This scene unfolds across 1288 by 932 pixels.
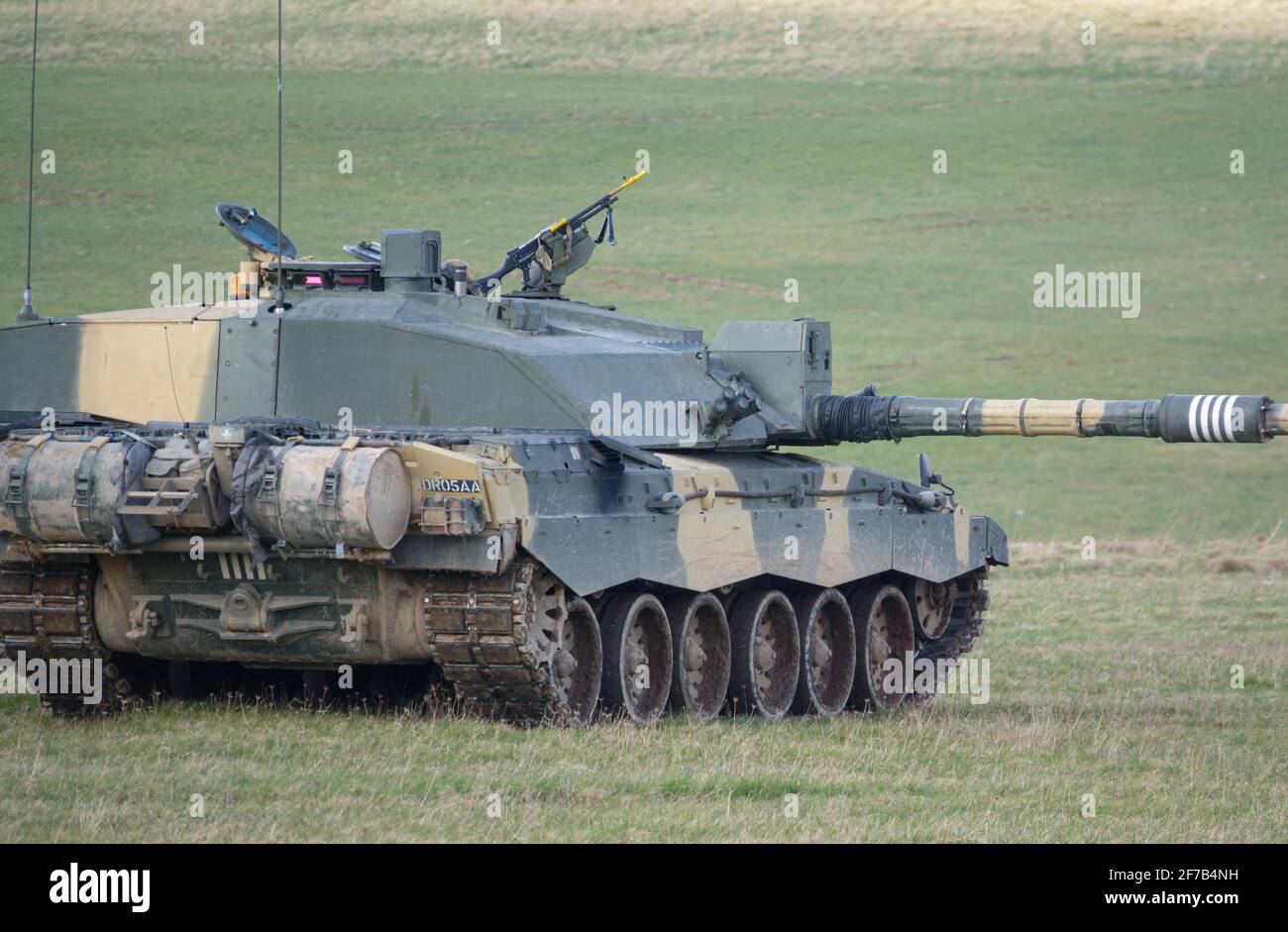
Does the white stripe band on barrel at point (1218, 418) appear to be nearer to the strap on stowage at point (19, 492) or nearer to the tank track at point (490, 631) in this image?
the tank track at point (490, 631)

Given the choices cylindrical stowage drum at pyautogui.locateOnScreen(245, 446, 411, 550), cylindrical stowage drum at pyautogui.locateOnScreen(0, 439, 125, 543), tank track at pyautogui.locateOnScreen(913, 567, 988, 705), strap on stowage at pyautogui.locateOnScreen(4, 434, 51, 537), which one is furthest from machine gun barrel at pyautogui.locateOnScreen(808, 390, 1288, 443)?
strap on stowage at pyautogui.locateOnScreen(4, 434, 51, 537)

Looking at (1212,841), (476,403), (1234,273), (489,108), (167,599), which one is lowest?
(1212,841)

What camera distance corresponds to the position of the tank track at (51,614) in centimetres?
1592

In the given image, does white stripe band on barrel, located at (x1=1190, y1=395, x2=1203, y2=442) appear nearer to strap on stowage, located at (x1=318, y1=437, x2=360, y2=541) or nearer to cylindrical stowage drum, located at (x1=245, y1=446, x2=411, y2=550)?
cylindrical stowage drum, located at (x1=245, y1=446, x2=411, y2=550)

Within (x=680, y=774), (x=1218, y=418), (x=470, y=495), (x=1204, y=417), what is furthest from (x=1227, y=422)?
(x=470, y=495)

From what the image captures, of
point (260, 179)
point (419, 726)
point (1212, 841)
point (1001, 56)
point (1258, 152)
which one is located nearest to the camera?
point (1212, 841)

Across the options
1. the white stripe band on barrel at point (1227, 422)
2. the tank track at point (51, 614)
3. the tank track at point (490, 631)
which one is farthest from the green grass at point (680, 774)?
the white stripe band on barrel at point (1227, 422)

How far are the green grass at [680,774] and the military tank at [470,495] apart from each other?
677mm

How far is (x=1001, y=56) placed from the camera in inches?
2554

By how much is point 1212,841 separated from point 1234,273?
42.9m

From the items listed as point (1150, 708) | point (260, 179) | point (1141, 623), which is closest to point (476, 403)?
point (1150, 708)

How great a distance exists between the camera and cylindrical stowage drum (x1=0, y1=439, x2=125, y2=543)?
14570 millimetres

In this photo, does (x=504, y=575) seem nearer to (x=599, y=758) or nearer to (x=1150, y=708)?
(x=599, y=758)

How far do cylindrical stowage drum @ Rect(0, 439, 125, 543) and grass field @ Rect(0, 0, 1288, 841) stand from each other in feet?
4.82
